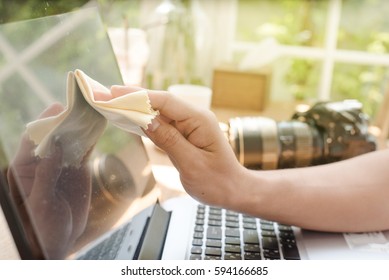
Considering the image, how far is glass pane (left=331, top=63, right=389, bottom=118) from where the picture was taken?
1936 mm

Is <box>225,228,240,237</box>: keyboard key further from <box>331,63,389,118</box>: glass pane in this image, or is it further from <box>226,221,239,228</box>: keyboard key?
<box>331,63,389,118</box>: glass pane

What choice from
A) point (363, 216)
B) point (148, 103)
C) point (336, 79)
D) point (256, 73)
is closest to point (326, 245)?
point (363, 216)

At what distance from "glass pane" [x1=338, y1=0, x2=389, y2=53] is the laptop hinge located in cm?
144

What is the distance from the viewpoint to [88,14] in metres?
0.62

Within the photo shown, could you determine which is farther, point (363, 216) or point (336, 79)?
point (336, 79)

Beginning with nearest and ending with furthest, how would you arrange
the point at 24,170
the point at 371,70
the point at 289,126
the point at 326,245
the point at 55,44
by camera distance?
1. the point at 24,170
2. the point at 55,44
3. the point at 326,245
4. the point at 289,126
5. the point at 371,70

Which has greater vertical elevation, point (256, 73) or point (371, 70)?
point (256, 73)

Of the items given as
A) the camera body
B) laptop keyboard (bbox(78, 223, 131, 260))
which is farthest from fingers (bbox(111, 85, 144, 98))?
the camera body

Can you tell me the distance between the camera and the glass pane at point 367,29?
190 cm

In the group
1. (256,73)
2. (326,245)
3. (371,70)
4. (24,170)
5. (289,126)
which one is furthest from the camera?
(371,70)

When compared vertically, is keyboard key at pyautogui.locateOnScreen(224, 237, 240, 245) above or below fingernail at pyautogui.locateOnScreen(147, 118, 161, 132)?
below

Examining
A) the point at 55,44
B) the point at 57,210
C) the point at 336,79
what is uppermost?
the point at 55,44
